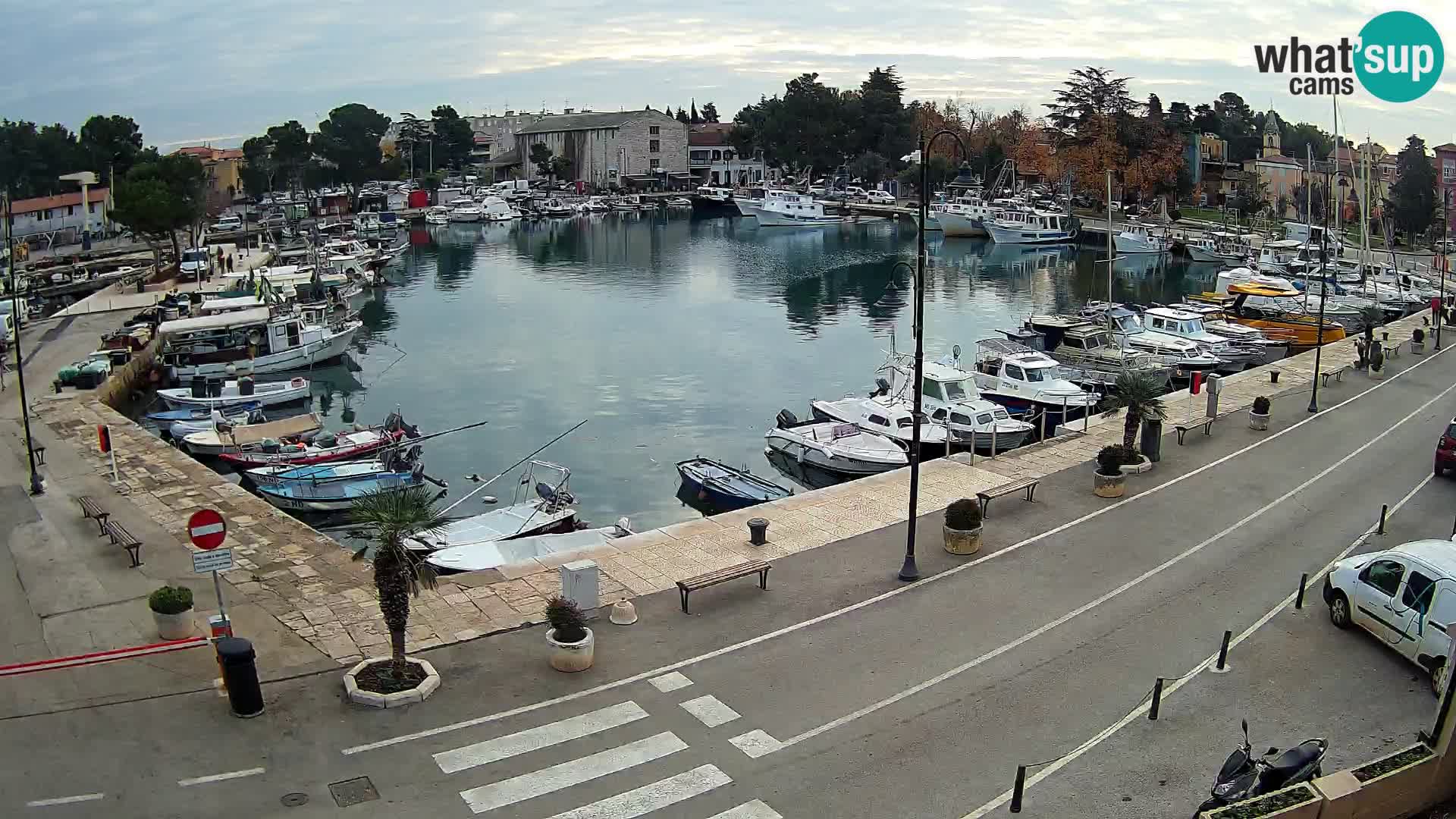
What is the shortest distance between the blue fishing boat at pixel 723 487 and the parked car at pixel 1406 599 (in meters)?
14.4

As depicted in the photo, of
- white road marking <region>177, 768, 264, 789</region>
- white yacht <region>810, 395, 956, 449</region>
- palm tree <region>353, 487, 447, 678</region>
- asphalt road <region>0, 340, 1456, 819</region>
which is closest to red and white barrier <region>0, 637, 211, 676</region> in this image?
asphalt road <region>0, 340, 1456, 819</region>

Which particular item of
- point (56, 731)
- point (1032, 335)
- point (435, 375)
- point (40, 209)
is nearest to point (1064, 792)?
point (56, 731)

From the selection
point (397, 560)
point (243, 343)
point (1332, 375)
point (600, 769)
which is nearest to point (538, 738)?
point (600, 769)

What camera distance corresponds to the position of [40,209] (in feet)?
307

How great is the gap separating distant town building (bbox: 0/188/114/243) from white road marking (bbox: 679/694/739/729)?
89.4m

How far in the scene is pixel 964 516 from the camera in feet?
66.4

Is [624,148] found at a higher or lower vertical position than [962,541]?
higher

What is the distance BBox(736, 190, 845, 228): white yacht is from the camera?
131 meters

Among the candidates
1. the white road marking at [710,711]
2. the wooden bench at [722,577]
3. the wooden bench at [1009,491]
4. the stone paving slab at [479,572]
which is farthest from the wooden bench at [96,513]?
the wooden bench at [1009,491]

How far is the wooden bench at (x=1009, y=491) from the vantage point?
22.8m

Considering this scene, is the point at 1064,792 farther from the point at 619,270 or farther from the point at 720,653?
the point at 619,270

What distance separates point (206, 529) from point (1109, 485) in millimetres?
17234

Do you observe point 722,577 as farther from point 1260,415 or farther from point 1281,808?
point 1260,415

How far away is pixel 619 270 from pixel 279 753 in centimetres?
7921
